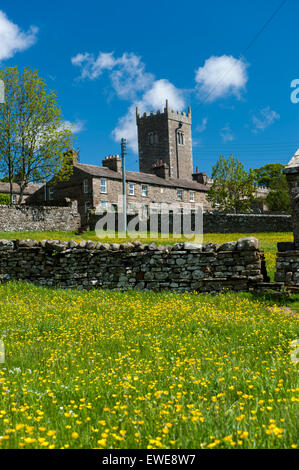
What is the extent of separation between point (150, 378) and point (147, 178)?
4951 centimetres

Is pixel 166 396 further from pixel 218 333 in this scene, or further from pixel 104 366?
pixel 218 333

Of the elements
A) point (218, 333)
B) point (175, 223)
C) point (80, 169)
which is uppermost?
point (80, 169)

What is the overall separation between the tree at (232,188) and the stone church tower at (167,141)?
23.1 metres

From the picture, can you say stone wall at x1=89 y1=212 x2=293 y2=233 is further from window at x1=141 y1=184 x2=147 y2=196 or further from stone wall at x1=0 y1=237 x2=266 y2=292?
stone wall at x1=0 y1=237 x2=266 y2=292

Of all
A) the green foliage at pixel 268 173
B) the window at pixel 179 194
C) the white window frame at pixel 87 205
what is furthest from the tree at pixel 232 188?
the green foliage at pixel 268 173

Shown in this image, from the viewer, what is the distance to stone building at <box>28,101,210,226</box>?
46406mm

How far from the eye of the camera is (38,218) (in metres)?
35.6

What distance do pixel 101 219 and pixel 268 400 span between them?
31924 millimetres

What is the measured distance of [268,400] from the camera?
374 centimetres

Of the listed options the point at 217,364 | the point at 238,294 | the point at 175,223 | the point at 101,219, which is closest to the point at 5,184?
the point at 101,219

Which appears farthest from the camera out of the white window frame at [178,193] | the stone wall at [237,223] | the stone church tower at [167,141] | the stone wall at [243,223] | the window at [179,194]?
the stone church tower at [167,141]

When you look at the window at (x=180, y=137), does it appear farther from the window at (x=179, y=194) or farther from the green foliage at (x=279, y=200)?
the window at (x=179, y=194)

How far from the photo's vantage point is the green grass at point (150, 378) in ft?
10.4

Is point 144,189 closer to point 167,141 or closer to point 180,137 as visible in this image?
point 167,141
